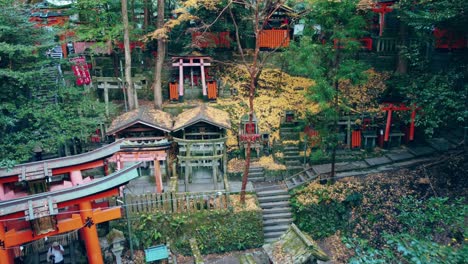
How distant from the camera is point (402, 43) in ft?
68.6

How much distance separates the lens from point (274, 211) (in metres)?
16.9

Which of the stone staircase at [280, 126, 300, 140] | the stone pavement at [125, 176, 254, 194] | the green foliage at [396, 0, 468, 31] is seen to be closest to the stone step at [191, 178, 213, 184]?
the stone pavement at [125, 176, 254, 194]

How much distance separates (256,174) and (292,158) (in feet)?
7.30

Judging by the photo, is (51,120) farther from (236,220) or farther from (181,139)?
(236,220)

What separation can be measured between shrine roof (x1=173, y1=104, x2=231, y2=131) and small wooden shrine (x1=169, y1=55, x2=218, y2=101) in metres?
2.72

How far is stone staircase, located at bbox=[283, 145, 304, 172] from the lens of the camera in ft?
62.9

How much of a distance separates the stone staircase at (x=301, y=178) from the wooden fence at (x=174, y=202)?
406 cm

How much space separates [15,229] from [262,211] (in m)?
9.46

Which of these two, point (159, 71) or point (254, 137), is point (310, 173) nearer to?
point (254, 137)

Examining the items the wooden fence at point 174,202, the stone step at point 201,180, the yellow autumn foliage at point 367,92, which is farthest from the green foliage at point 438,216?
the stone step at point 201,180

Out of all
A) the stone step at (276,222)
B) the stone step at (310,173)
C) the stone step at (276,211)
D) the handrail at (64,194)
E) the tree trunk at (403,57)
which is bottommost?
the stone step at (276,222)

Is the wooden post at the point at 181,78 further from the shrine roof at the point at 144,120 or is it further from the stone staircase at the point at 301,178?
the stone staircase at the point at 301,178

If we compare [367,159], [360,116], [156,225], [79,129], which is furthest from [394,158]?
[79,129]

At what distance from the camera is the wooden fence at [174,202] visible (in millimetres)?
15234
